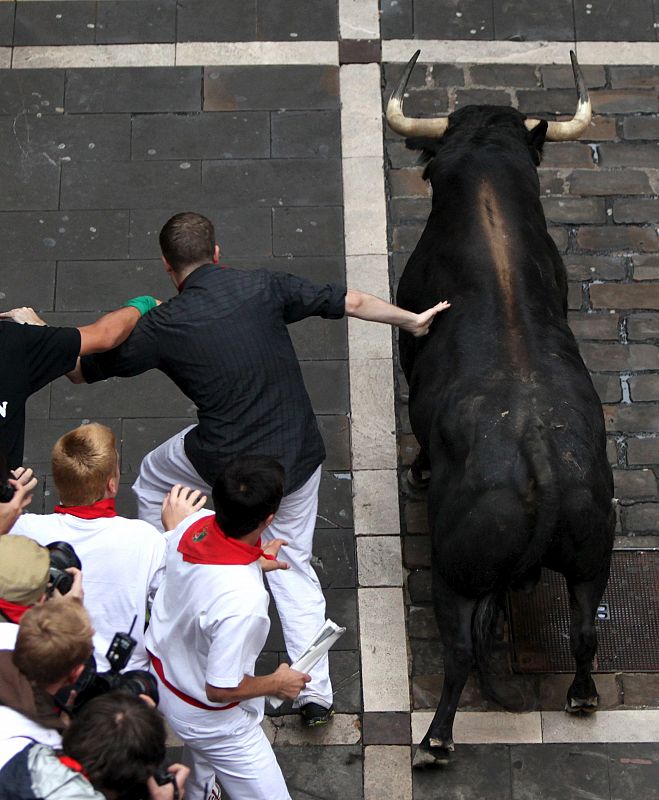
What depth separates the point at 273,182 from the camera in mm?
7941

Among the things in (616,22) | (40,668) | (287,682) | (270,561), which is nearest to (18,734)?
(40,668)

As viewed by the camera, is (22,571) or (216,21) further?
(216,21)

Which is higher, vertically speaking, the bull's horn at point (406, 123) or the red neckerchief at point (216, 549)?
the bull's horn at point (406, 123)

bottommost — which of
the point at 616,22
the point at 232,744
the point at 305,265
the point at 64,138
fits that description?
the point at 232,744

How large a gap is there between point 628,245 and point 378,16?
2695 millimetres

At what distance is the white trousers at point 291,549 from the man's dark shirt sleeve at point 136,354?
1.83 ft

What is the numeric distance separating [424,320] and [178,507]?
1.71 meters

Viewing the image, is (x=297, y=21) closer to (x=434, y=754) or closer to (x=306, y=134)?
(x=306, y=134)

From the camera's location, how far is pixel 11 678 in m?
3.63

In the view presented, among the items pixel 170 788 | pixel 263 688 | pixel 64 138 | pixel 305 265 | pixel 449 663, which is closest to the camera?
pixel 170 788

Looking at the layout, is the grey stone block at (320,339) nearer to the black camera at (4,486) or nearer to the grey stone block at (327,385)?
the grey stone block at (327,385)

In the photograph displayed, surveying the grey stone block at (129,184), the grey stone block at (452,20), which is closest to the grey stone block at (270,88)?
the grey stone block at (129,184)

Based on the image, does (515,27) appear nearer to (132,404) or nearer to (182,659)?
(132,404)

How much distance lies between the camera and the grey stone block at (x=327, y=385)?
277 inches
